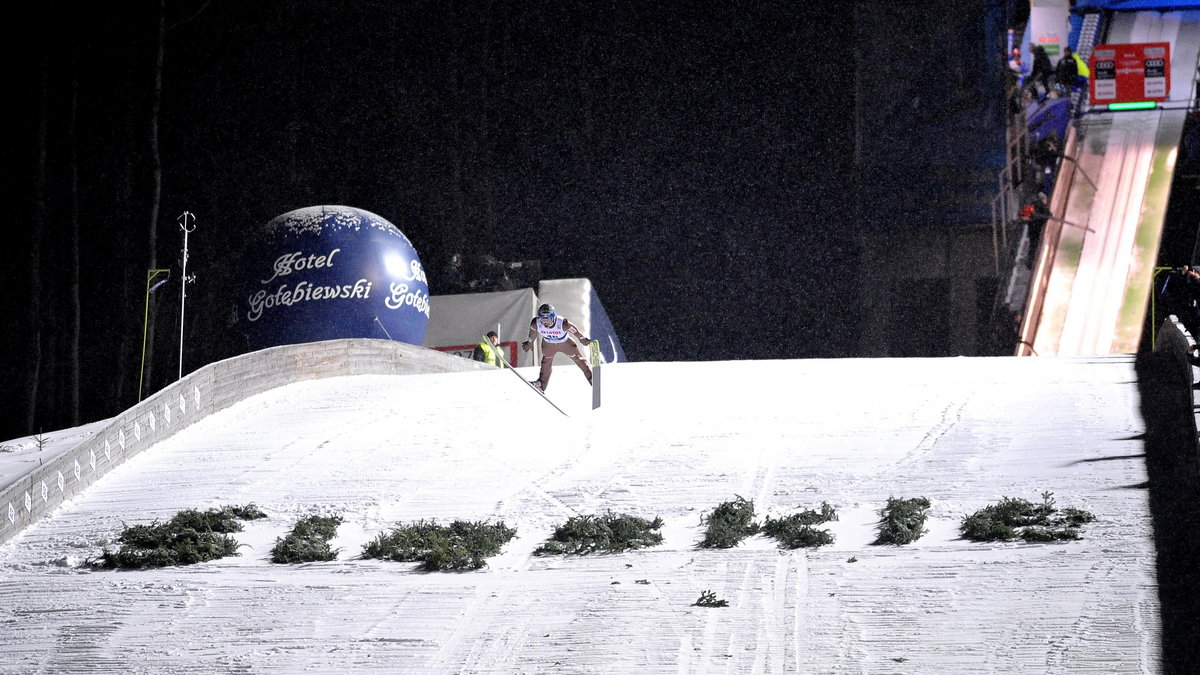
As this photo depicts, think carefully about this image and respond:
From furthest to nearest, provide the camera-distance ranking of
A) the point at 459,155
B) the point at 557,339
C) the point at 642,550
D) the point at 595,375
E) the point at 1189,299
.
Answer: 1. the point at 459,155
2. the point at 557,339
3. the point at 1189,299
4. the point at 595,375
5. the point at 642,550

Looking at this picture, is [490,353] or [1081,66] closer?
[490,353]

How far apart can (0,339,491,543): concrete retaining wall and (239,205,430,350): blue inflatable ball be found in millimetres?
708

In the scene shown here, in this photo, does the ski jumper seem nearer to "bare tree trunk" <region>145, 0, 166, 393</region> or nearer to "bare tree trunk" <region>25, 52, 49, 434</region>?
"bare tree trunk" <region>25, 52, 49, 434</region>

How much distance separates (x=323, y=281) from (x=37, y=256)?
39.3 ft

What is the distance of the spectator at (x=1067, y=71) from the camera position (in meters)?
25.4

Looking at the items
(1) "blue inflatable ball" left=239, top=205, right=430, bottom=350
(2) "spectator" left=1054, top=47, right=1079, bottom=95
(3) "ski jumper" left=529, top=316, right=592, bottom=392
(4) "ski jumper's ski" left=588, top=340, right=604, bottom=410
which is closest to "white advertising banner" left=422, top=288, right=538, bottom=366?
(1) "blue inflatable ball" left=239, top=205, right=430, bottom=350

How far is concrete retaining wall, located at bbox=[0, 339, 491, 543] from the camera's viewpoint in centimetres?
1028

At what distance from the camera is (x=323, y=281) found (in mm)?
18016

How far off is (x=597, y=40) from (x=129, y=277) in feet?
39.7

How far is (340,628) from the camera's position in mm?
7590

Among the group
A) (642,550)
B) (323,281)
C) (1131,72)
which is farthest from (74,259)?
(642,550)

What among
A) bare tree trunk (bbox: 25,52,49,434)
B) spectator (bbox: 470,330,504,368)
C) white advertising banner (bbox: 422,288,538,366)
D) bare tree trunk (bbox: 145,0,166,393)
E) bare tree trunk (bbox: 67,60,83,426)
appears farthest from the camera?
bare tree trunk (bbox: 145,0,166,393)

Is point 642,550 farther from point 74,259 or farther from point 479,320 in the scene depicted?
point 74,259

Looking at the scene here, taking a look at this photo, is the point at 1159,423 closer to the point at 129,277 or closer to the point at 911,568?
the point at 911,568
